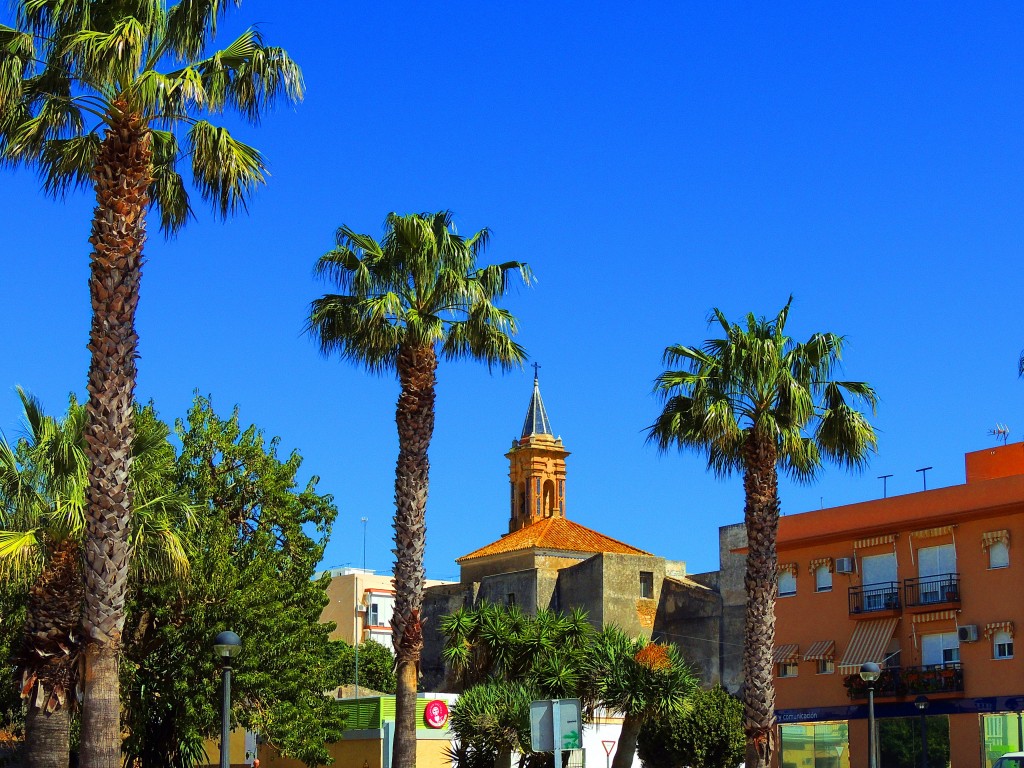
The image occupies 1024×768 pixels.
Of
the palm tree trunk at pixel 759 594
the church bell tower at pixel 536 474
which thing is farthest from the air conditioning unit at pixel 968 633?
the church bell tower at pixel 536 474

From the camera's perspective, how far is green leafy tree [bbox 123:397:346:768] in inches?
1281

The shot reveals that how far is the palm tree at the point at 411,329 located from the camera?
26219 millimetres

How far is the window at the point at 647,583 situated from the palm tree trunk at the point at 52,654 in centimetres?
3702

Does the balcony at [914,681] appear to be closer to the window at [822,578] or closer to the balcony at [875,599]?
the balcony at [875,599]

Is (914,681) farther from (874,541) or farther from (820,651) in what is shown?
(874,541)

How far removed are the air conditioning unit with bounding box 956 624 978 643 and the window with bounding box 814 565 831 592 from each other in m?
5.32

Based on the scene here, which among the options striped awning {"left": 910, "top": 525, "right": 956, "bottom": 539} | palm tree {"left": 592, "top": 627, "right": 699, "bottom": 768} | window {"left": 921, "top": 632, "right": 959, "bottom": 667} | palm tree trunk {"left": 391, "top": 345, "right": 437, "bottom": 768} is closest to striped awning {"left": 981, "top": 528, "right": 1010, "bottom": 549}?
striped awning {"left": 910, "top": 525, "right": 956, "bottom": 539}

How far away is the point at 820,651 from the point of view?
138 ft

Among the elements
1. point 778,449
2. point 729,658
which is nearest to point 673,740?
point 778,449

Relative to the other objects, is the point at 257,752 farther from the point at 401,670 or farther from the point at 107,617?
the point at 107,617

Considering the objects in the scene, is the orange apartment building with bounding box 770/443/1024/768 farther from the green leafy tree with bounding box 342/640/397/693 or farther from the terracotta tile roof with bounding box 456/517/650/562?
the green leafy tree with bounding box 342/640/397/693

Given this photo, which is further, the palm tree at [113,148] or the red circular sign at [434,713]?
the red circular sign at [434,713]

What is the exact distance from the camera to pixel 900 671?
39.4 metres

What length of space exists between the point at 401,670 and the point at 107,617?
31.9 ft
